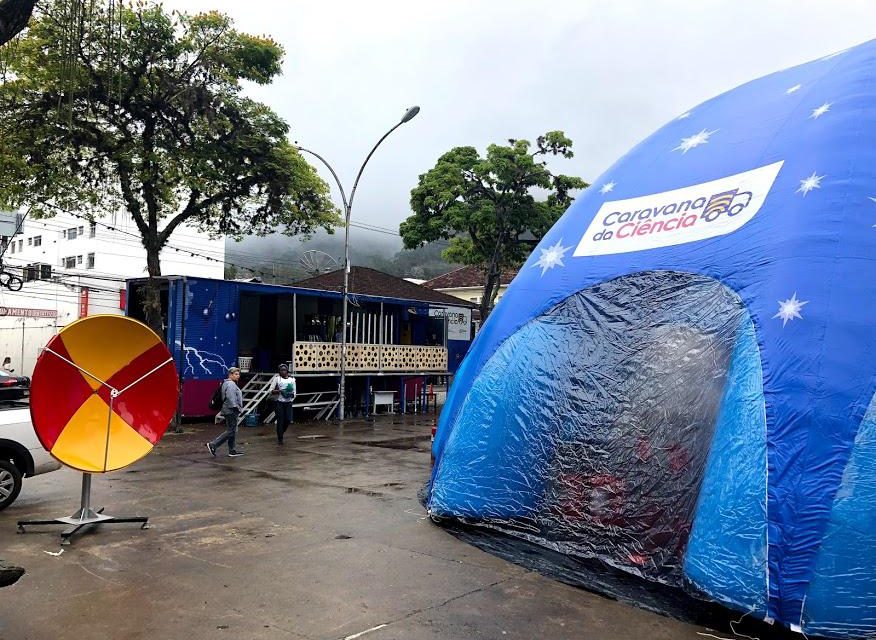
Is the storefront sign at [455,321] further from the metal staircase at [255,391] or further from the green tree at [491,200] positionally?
the metal staircase at [255,391]

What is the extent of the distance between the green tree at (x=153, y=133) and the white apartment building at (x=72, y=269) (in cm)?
1475

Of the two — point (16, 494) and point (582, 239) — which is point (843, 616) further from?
point (16, 494)

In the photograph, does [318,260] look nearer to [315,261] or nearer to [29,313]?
[315,261]

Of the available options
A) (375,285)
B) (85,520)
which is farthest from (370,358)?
(85,520)

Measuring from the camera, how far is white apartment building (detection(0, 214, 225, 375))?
42.6 m

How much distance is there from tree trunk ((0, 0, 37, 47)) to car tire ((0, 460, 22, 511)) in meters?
5.68

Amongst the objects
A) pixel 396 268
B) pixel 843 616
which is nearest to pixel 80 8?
pixel 843 616

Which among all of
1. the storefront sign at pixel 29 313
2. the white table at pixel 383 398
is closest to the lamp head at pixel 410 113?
the white table at pixel 383 398

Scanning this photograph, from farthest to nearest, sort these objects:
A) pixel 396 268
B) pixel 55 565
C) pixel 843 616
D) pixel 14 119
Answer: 1. pixel 396 268
2. pixel 14 119
3. pixel 55 565
4. pixel 843 616

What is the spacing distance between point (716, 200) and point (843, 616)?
3.88 metres

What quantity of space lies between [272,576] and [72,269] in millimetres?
52474

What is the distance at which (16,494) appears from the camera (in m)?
9.04

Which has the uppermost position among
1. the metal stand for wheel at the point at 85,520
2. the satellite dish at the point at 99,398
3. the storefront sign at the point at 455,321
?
the storefront sign at the point at 455,321

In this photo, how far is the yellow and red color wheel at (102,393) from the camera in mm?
7621
